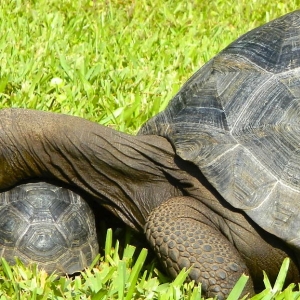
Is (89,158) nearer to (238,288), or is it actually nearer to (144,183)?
(144,183)

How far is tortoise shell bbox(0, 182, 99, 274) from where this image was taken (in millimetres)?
3518

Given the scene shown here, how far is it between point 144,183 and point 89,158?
11.9 inches

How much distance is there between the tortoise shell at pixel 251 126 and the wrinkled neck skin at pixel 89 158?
169 mm

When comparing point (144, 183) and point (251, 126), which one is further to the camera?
point (144, 183)

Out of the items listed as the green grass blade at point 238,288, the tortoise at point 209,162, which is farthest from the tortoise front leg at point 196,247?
the green grass blade at point 238,288

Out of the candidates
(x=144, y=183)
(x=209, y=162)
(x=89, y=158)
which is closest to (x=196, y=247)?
(x=209, y=162)

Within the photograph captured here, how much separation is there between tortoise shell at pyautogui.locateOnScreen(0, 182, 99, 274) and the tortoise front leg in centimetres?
34

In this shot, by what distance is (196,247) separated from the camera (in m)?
3.37

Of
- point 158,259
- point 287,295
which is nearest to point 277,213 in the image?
point 287,295

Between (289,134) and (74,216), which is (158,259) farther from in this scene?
(289,134)

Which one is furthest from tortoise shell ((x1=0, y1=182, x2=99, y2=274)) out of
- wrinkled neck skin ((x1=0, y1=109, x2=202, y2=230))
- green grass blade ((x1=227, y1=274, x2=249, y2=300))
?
green grass blade ((x1=227, y1=274, x2=249, y2=300))

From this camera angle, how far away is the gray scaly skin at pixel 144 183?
341cm

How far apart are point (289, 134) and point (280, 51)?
1.68 ft

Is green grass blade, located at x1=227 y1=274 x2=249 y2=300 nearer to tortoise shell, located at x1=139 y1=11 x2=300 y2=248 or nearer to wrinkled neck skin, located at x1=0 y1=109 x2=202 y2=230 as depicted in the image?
tortoise shell, located at x1=139 y1=11 x2=300 y2=248
